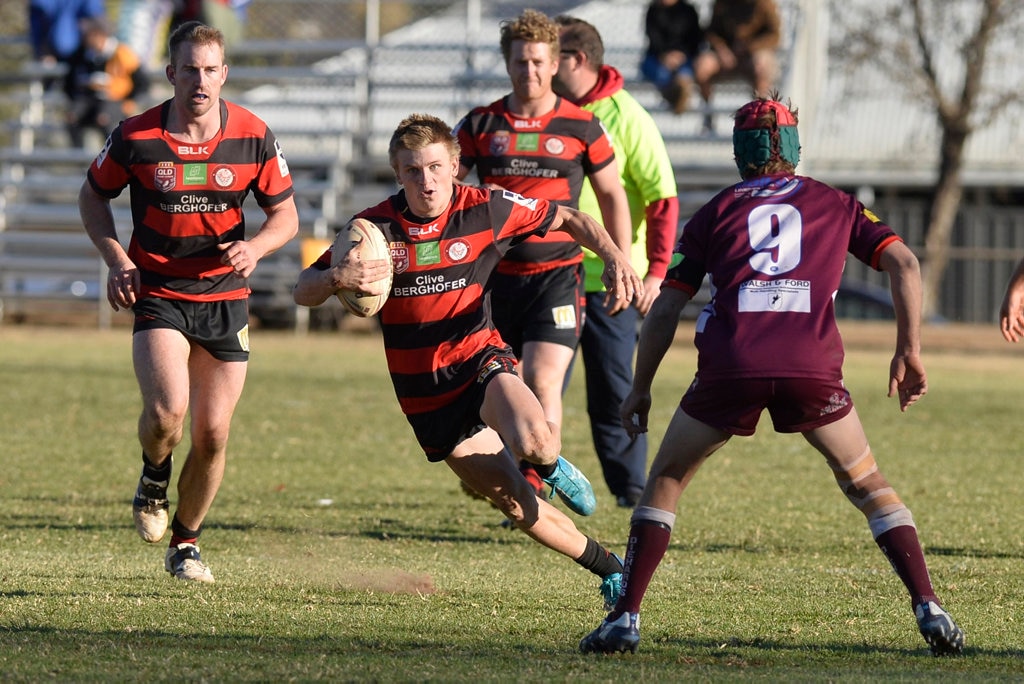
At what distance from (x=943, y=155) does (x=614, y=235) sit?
23.4 metres

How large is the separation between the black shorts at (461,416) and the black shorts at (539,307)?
1.71 m

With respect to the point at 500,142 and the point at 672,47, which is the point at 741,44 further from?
the point at 500,142

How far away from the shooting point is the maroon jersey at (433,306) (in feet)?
19.2

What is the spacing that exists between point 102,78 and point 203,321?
17.0m

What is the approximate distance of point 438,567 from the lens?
6984 mm

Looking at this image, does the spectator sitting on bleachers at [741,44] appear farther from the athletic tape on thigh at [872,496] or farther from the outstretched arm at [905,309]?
the athletic tape on thigh at [872,496]

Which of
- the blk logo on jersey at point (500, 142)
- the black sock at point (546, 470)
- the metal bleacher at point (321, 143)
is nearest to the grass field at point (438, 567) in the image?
the black sock at point (546, 470)

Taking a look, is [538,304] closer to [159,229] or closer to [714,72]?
[159,229]

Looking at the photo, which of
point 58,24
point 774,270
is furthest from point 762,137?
point 58,24

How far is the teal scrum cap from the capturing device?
523 cm

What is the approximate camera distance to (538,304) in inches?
299

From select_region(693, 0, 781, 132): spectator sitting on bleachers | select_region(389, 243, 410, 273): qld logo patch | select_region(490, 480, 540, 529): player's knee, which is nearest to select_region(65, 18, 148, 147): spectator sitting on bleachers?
select_region(693, 0, 781, 132): spectator sitting on bleachers

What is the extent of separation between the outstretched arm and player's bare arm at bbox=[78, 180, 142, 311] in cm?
314

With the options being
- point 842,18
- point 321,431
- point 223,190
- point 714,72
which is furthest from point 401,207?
point 842,18
